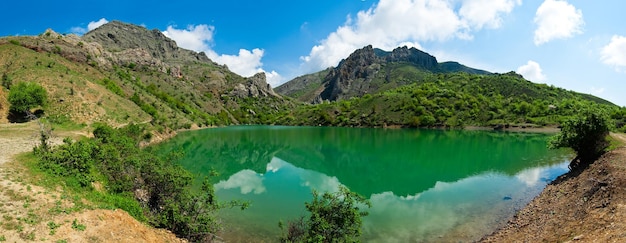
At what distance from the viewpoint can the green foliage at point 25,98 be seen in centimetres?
3934

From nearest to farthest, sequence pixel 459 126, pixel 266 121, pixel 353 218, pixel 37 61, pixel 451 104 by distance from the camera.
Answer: pixel 353 218, pixel 37 61, pixel 459 126, pixel 451 104, pixel 266 121

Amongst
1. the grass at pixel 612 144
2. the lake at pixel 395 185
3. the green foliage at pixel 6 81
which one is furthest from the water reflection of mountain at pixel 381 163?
the green foliage at pixel 6 81

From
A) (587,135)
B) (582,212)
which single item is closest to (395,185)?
(582,212)

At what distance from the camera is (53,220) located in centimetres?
1048

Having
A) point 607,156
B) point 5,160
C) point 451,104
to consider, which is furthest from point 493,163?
point 451,104

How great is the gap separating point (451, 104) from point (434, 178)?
111708 mm

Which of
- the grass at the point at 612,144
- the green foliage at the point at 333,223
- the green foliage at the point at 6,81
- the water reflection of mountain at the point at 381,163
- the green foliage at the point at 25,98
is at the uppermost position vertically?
the green foliage at the point at 6,81

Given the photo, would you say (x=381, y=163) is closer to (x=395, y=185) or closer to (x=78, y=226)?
(x=395, y=185)

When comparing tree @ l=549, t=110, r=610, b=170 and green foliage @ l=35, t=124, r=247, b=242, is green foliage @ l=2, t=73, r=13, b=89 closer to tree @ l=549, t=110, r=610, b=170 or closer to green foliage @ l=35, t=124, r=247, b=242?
green foliage @ l=35, t=124, r=247, b=242

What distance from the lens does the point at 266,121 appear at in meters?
182

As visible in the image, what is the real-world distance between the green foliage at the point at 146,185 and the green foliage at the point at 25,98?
31057mm

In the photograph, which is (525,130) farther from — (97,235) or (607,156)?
(97,235)

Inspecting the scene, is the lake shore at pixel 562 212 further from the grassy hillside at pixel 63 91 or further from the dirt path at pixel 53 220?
the grassy hillside at pixel 63 91

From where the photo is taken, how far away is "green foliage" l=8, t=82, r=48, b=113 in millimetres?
39344
